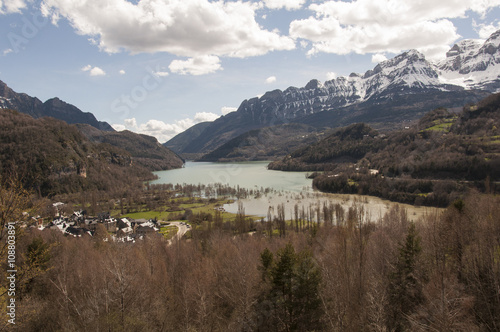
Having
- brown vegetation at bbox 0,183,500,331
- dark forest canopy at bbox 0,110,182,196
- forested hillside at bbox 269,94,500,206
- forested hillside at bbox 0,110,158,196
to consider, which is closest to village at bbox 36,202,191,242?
brown vegetation at bbox 0,183,500,331

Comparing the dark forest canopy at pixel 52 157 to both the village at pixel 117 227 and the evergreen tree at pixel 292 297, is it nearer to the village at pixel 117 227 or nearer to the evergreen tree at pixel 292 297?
the village at pixel 117 227

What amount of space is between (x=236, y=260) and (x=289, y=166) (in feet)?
513

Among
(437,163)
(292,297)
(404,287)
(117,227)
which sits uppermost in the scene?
(437,163)

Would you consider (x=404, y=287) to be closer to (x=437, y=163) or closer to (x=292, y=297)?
(x=292, y=297)

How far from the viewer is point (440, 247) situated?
1872 centimetres

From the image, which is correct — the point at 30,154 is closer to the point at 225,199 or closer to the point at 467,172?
the point at 225,199

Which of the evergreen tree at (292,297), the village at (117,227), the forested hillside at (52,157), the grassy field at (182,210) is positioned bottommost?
the grassy field at (182,210)

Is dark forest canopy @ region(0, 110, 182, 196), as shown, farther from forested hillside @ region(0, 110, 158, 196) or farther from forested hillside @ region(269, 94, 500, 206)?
forested hillside @ region(269, 94, 500, 206)

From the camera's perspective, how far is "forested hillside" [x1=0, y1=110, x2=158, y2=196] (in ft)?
339

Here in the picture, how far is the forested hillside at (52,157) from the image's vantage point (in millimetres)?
103213

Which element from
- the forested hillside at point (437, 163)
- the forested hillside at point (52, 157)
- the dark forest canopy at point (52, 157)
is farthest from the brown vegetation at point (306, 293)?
the dark forest canopy at point (52, 157)

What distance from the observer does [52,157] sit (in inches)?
4429

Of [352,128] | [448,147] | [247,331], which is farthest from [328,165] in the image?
[247,331]

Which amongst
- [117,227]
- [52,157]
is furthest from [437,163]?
[52,157]
